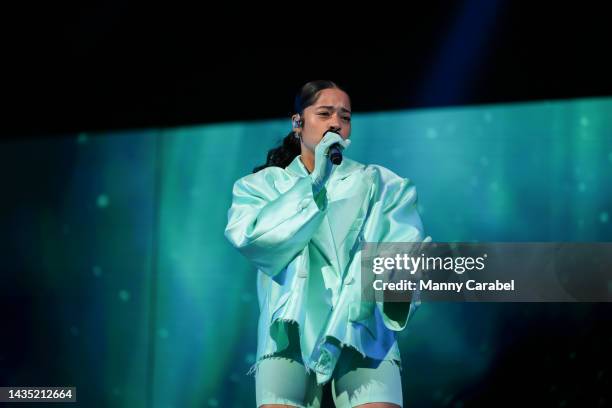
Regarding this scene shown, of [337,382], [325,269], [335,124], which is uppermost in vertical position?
[335,124]

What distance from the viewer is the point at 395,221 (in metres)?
2.18

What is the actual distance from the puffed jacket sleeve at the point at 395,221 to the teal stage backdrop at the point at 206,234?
1025mm

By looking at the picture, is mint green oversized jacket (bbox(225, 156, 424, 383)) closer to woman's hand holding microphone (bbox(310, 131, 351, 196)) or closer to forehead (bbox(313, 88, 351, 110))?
woman's hand holding microphone (bbox(310, 131, 351, 196))

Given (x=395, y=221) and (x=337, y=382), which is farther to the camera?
(x=395, y=221)

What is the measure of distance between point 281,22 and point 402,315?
5.30ft

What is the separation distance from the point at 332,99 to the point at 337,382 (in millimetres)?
682

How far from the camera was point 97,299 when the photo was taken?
11.4 feet

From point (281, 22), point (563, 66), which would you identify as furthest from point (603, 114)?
point (281, 22)

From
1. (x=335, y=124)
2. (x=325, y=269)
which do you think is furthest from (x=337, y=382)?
(x=335, y=124)

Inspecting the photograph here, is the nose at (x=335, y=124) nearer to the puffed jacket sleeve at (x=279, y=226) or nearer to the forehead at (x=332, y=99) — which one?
the forehead at (x=332, y=99)

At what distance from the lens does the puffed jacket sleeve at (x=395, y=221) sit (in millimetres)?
2070

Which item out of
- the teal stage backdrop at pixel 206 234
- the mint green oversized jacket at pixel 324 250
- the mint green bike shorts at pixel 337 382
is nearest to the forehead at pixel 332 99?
the mint green oversized jacket at pixel 324 250

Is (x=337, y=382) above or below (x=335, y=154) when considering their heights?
below

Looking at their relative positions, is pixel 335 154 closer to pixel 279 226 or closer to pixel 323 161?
pixel 323 161
